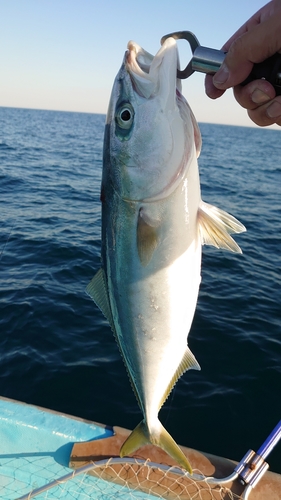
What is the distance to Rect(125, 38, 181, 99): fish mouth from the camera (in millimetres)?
2041

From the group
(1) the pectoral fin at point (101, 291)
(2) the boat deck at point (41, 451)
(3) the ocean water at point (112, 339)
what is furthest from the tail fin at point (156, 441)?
(3) the ocean water at point (112, 339)

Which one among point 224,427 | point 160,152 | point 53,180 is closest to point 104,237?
point 160,152

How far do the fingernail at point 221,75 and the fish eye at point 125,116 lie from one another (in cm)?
54

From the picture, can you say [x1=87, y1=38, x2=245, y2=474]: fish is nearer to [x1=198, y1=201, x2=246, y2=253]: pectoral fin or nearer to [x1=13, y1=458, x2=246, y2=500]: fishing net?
[x1=198, y1=201, x2=246, y2=253]: pectoral fin

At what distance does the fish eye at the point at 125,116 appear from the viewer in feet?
7.02

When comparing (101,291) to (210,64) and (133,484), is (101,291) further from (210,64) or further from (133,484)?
(133,484)

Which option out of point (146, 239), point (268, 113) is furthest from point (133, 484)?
point (268, 113)

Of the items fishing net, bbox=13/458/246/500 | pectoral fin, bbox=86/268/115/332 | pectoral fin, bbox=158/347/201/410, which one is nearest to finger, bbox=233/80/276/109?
pectoral fin, bbox=86/268/115/332

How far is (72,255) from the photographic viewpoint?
10516mm

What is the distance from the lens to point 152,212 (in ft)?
7.06

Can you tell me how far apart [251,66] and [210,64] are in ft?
0.75

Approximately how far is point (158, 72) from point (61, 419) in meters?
3.48

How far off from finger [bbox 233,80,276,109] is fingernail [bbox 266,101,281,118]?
0.06m

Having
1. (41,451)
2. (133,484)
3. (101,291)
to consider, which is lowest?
(41,451)
